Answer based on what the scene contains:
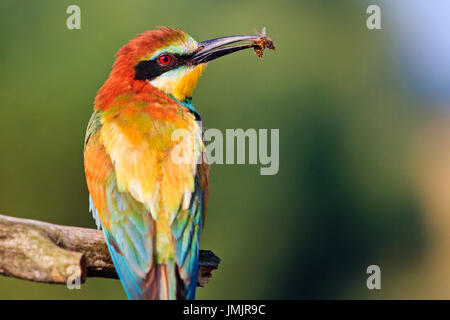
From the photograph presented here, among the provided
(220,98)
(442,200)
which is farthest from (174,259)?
(442,200)

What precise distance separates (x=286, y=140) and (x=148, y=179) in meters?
4.57

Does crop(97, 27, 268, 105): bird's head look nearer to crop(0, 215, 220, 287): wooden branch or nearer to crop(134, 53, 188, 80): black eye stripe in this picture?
crop(134, 53, 188, 80): black eye stripe

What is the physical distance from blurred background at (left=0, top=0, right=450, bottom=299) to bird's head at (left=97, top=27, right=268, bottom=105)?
6.88 feet

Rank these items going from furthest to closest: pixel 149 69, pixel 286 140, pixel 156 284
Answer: pixel 286 140
pixel 149 69
pixel 156 284

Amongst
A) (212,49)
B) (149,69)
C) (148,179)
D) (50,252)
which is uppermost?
(212,49)

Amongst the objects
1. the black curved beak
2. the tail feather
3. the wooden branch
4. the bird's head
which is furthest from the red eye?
the tail feather

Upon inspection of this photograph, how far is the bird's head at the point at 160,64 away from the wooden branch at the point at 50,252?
950mm

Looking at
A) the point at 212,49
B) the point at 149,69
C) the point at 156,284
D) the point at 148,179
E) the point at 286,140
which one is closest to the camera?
the point at 156,284

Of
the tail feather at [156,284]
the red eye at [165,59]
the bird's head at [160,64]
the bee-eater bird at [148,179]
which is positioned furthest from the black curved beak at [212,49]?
the tail feather at [156,284]

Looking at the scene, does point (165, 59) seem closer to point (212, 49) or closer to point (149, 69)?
point (149, 69)

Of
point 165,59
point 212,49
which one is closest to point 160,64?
point 165,59

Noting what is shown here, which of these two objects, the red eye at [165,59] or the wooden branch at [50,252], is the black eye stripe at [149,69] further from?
the wooden branch at [50,252]

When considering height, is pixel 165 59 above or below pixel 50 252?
above

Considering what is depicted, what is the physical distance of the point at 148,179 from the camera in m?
2.80
